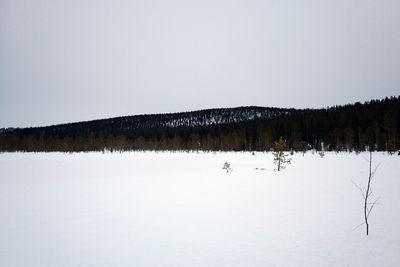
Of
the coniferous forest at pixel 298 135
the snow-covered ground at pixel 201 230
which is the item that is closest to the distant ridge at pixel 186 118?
the coniferous forest at pixel 298 135

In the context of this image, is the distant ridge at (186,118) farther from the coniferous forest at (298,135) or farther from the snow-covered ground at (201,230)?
the snow-covered ground at (201,230)

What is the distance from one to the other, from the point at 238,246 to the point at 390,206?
6.88 meters

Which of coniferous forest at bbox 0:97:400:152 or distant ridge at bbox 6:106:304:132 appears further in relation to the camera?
distant ridge at bbox 6:106:304:132

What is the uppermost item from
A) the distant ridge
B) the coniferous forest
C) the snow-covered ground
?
the distant ridge

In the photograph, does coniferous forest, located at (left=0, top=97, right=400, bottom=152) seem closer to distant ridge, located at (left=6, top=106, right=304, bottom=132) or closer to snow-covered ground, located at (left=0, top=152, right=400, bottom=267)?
snow-covered ground, located at (left=0, top=152, right=400, bottom=267)

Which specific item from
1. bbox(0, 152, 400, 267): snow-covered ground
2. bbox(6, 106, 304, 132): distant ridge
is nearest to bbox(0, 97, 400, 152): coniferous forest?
bbox(0, 152, 400, 267): snow-covered ground

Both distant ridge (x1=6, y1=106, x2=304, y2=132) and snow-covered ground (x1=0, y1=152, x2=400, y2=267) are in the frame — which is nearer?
snow-covered ground (x1=0, y1=152, x2=400, y2=267)

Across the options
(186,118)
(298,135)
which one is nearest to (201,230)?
(298,135)

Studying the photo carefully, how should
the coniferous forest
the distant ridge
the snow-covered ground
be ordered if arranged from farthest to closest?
the distant ridge, the coniferous forest, the snow-covered ground

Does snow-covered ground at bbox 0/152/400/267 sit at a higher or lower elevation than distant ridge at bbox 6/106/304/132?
lower

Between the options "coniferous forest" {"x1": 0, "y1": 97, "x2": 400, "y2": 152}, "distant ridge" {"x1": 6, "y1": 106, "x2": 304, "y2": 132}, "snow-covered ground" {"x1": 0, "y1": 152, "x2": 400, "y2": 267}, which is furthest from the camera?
"distant ridge" {"x1": 6, "y1": 106, "x2": 304, "y2": 132}

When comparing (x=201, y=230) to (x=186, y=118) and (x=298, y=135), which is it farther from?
(x=186, y=118)

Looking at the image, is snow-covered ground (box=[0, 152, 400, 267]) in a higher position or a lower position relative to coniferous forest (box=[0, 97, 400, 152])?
lower

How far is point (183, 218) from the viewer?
755cm
